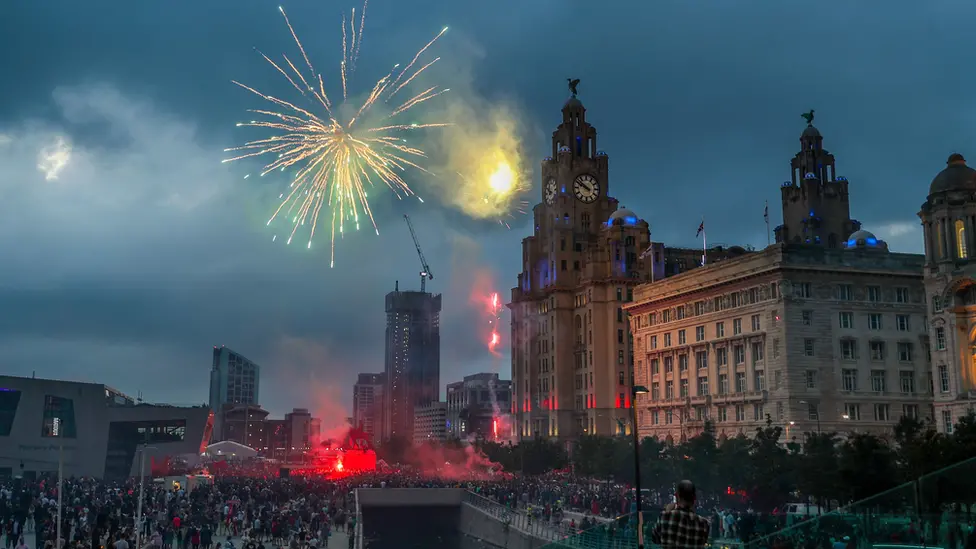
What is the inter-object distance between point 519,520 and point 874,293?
39462 mm

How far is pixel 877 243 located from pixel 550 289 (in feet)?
131

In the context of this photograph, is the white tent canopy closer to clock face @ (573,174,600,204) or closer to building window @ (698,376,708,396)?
building window @ (698,376,708,396)

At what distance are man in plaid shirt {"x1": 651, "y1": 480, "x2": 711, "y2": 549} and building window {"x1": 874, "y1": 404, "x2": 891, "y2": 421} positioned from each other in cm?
7491

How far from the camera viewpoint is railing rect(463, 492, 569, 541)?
51.3 m

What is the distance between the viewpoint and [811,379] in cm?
7706

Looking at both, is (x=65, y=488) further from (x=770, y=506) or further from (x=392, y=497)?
(x=770, y=506)

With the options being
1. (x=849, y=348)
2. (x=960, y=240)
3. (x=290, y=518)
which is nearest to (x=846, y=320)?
(x=849, y=348)

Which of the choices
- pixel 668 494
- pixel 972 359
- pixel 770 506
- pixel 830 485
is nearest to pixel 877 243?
pixel 972 359

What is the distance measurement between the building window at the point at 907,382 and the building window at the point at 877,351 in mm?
2132

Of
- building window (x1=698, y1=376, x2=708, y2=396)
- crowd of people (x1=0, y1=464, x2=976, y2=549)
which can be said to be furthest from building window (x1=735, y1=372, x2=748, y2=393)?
crowd of people (x1=0, y1=464, x2=976, y2=549)

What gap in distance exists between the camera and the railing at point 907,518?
52.9 ft

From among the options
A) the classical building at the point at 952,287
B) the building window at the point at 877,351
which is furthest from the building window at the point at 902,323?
the classical building at the point at 952,287

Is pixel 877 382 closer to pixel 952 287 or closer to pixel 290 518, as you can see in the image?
pixel 952 287

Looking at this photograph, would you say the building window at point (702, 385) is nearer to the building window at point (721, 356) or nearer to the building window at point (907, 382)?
the building window at point (721, 356)
